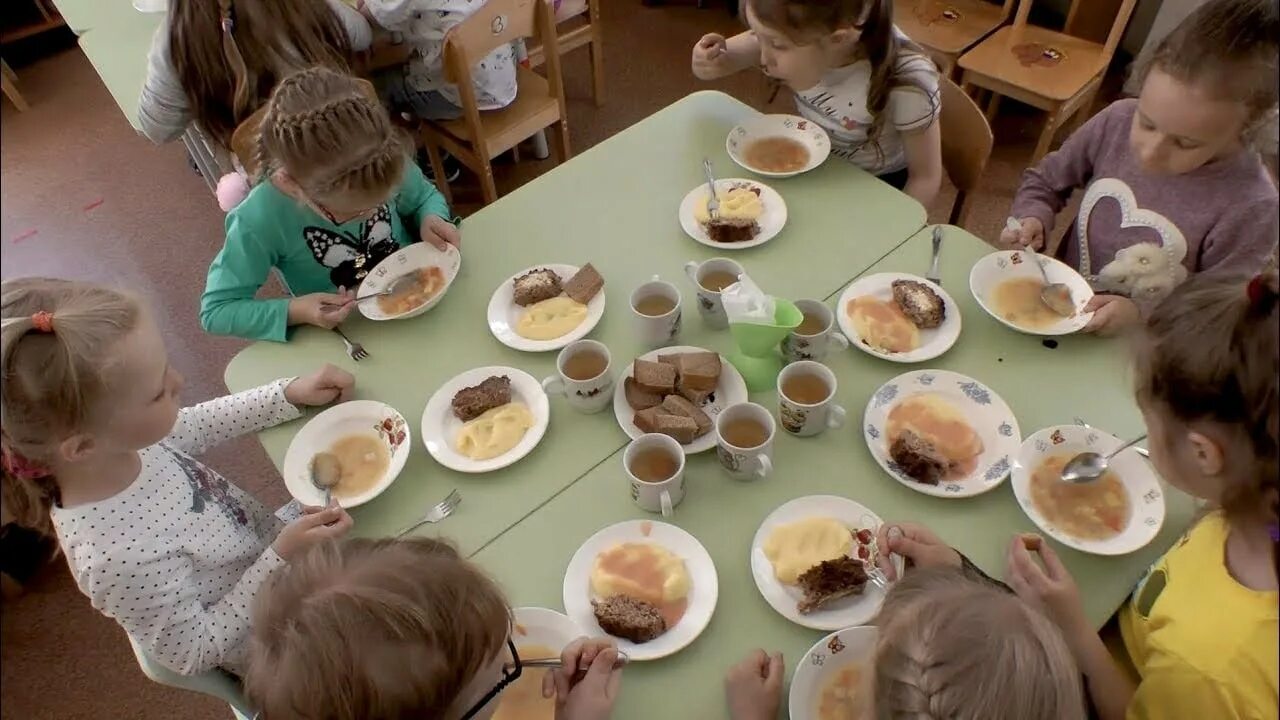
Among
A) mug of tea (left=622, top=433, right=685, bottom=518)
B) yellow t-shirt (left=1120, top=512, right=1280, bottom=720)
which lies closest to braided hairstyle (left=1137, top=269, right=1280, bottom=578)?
yellow t-shirt (left=1120, top=512, right=1280, bottom=720)

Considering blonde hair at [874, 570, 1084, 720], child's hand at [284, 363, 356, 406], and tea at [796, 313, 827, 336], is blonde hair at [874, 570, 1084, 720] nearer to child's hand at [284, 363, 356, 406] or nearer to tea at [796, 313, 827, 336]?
tea at [796, 313, 827, 336]

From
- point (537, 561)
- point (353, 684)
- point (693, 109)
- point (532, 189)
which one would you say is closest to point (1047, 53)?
point (693, 109)

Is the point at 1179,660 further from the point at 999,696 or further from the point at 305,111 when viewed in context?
the point at 305,111

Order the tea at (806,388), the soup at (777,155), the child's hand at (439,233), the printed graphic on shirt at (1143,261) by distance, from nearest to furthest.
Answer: the tea at (806,388)
the printed graphic on shirt at (1143,261)
the child's hand at (439,233)
the soup at (777,155)

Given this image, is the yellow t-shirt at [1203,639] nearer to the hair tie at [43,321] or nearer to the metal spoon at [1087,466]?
the metal spoon at [1087,466]

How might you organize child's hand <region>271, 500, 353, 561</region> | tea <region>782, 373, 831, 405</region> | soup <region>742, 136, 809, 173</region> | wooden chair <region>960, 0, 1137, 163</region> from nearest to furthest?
1. child's hand <region>271, 500, 353, 561</region>
2. tea <region>782, 373, 831, 405</region>
3. soup <region>742, 136, 809, 173</region>
4. wooden chair <region>960, 0, 1137, 163</region>

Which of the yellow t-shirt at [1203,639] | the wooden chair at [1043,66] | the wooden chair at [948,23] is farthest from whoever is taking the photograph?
the wooden chair at [948,23]

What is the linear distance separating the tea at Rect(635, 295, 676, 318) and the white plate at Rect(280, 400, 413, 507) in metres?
0.45

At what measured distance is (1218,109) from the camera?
129 cm

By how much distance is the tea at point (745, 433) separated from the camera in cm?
120

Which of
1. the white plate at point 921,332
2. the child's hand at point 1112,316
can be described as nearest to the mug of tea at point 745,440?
the white plate at point 921,332

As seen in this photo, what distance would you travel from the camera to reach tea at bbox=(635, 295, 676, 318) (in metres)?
1.39

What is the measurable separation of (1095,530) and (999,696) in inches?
18.2

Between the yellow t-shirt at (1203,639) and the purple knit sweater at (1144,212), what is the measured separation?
1.95 feet
